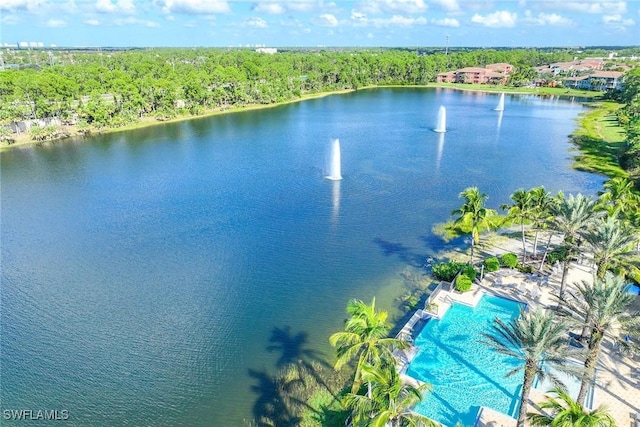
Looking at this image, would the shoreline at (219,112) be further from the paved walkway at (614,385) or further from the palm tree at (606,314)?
the palm tree at (606,314)

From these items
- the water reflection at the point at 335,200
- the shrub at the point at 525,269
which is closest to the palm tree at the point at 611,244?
the shrub at the point at 525,269

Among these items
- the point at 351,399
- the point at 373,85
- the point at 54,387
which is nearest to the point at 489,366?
the point at 351,399

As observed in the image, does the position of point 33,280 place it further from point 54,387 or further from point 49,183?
point 49,183

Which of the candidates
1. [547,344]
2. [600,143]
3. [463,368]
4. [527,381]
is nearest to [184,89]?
[600,143]

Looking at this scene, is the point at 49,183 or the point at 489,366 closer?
the point at 489,366

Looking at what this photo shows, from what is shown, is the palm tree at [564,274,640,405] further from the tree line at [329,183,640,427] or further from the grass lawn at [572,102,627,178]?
the grass lawn at [572,102,627,178]

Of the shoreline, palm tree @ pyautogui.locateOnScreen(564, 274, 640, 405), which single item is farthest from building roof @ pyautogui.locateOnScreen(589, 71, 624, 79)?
palm tree @ pyautogui.locateOnScreen(564, 274, 640, 405)
